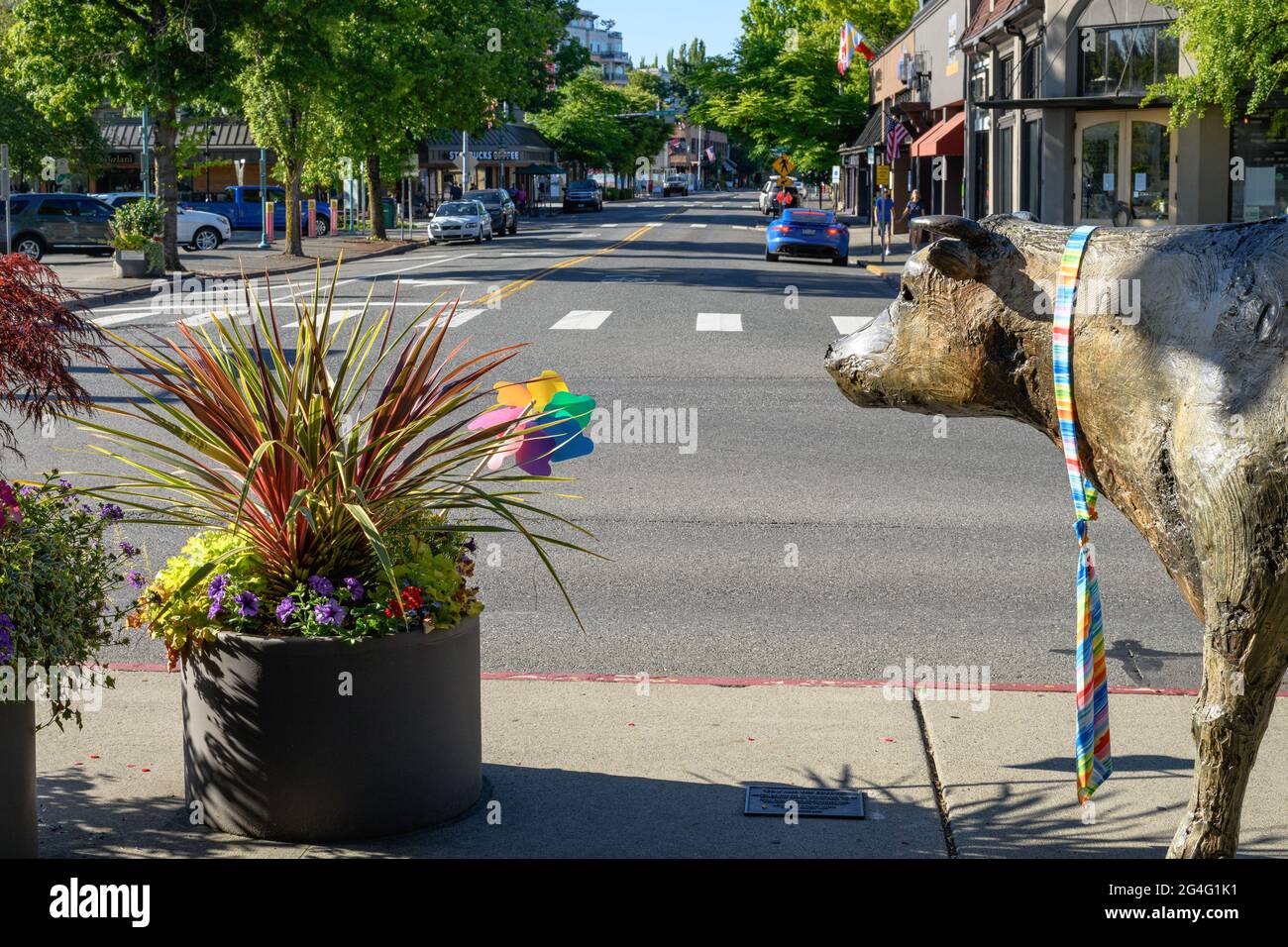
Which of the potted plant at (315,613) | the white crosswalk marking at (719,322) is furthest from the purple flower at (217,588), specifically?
the white crosswalk marking at (719,322)

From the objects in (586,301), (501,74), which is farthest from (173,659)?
(501,74)

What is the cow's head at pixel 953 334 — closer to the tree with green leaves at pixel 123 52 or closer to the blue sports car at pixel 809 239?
the tree with green leaves at pixel 123 52

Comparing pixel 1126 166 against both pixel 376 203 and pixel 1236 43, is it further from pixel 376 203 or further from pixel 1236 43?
pixel 376 203

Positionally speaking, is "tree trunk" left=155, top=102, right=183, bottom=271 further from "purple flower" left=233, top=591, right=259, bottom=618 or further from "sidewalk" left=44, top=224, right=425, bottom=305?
"purple flower" left=233, top=591, right=259, bottom=618

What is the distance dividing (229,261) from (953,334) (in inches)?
1447

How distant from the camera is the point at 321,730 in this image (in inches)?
178

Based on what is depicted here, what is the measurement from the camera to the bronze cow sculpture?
3.65 m

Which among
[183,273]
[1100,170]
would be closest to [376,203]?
[183,273]

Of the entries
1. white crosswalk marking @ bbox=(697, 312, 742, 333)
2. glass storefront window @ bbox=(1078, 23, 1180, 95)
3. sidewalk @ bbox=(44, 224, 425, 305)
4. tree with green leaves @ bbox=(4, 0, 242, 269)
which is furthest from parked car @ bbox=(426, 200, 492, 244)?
white crosswalk marking @ bbox=(697, 312, 742, 333)

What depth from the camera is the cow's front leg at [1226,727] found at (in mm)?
3730

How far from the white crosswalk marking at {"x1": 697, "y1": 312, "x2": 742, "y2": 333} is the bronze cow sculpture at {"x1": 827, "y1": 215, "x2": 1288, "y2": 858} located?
53.8 feet

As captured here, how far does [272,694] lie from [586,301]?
20.9 meters

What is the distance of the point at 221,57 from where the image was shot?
104 feet
